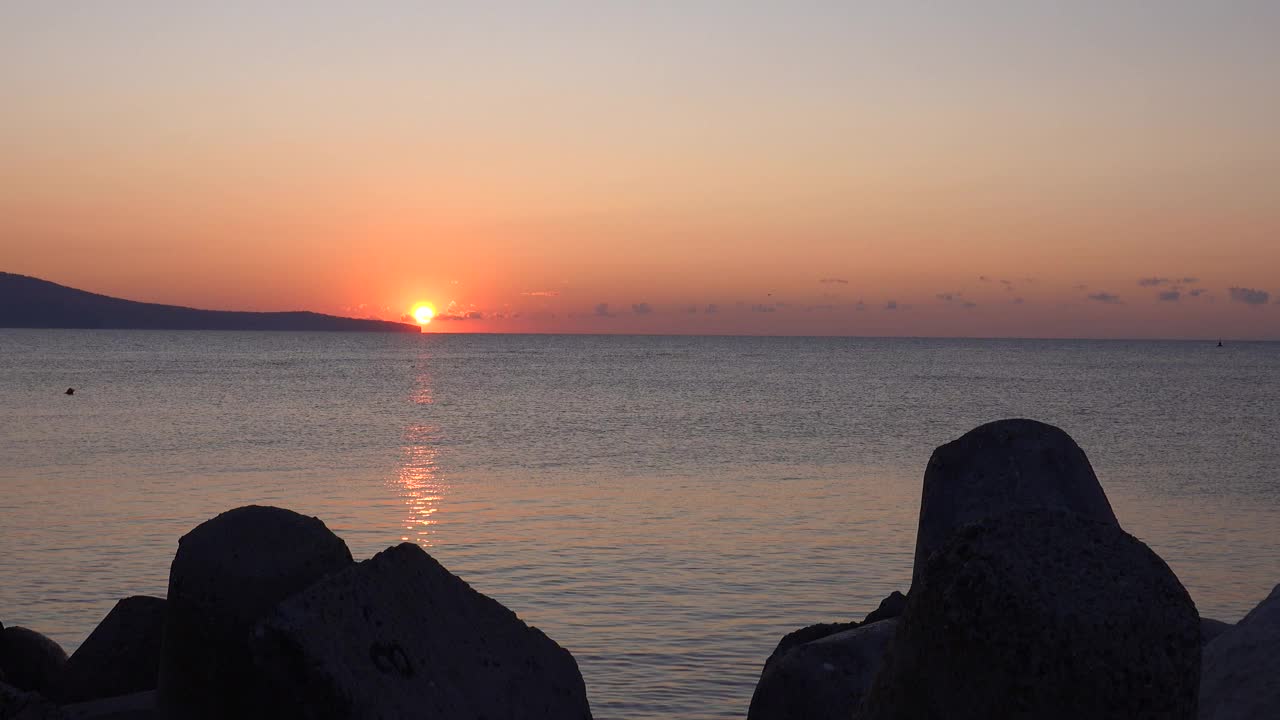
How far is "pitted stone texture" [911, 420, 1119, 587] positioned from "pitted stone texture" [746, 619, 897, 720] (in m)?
0.68

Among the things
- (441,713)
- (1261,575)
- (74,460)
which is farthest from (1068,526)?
(74,460)

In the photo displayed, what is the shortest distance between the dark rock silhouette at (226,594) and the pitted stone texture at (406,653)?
3.33 feet

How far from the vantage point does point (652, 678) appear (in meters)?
10.4

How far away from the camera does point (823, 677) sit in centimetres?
658

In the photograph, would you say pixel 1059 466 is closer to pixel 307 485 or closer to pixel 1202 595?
pixel 1202 595

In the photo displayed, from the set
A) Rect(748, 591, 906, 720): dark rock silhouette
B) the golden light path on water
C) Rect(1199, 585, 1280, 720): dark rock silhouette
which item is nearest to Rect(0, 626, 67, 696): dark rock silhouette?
the golden light path on water

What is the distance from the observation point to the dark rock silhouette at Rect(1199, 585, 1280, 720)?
5.31 metres

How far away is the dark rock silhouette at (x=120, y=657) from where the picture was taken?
8383 mm

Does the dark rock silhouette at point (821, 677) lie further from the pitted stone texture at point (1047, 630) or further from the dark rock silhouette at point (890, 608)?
the pitted stone texture at point (1047, 630)

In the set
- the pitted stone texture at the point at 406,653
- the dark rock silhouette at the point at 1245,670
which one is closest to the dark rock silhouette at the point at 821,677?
the pitted stone texture at the point at 406,653

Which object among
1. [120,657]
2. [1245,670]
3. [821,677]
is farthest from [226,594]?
[1245,670]

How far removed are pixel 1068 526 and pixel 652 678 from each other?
6608 mm

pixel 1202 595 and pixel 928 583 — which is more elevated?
pixel 928 583

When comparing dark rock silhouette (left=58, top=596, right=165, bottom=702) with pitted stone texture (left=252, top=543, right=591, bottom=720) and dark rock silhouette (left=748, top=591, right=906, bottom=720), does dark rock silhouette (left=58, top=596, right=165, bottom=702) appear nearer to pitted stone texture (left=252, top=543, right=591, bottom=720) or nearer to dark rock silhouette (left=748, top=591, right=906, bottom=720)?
pitted stone texture (left=252, top=543, right=591, bottom=720)
